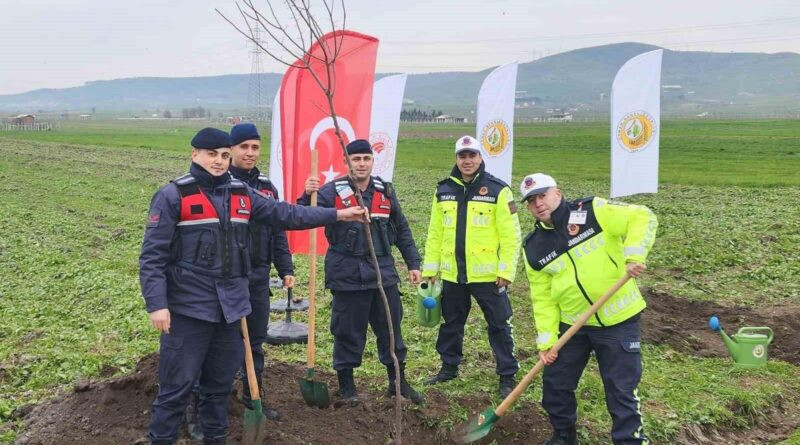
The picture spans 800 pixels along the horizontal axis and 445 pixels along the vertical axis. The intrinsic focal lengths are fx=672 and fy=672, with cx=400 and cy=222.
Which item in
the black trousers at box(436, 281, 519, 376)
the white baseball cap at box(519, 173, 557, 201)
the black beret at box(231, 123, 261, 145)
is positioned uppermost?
the black beret at box(231, 123, 261, 145)

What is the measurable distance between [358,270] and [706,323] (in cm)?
527

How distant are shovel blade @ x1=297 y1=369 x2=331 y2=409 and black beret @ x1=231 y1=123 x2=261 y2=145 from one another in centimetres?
188

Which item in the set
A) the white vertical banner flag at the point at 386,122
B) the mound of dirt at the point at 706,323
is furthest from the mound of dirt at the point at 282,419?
the white vertical banner flag at the point at 386,122

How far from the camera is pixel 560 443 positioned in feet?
16.0

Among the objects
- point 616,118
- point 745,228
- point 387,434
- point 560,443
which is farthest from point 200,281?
point 745,228

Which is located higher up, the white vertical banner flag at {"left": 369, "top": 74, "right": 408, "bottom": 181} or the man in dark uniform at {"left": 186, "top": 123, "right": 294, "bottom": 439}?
the white vertical banner flag at {"left": 369, "top": 74, "right": 408, "bottom": 181}

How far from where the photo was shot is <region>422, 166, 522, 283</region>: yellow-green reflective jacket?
18.6 ft

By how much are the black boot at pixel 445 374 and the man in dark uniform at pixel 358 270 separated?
0.53 metres

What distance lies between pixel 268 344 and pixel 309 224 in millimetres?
3027

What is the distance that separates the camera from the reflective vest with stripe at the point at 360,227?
530 centimetres

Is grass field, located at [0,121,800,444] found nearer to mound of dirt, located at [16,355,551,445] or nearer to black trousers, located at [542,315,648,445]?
mound of dirt, located at [16,355,551,445]

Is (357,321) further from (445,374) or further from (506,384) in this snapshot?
(506,384)

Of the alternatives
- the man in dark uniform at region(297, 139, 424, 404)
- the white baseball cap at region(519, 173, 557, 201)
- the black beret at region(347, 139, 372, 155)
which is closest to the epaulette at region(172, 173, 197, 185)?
the man in dark uniform at region(297, 139, 424, 404)

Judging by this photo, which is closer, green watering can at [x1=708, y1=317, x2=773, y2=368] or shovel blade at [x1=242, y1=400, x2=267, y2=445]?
shovel blade at [x1=242, y1=400, x2=267, y2=445]
